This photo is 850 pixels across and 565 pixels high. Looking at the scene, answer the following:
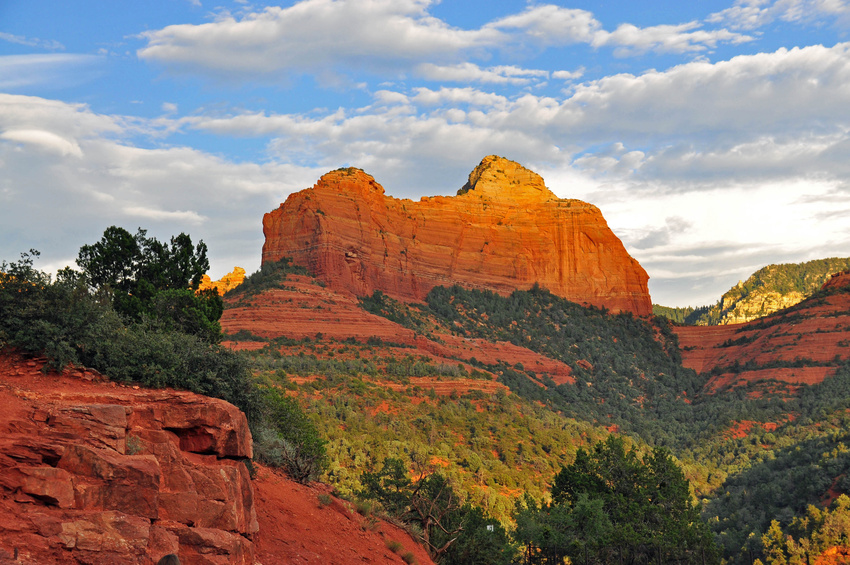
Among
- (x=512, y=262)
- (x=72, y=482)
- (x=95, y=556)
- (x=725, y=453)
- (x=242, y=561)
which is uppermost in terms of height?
(x=512, y=262)

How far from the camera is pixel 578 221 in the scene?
123500mm

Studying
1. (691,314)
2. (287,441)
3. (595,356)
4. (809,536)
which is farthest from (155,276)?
(691,314)

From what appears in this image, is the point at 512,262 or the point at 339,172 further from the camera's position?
the point at 512,262

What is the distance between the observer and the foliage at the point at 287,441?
18.3 meters

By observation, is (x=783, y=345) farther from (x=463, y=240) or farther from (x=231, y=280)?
(x=231, y=280)

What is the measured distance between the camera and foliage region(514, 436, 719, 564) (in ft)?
81.9

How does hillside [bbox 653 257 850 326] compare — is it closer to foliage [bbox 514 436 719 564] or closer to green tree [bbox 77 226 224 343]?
foliage [bbox 514 436 719 564]

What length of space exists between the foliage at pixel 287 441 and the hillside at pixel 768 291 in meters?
131

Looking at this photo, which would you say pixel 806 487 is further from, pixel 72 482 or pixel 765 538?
pixel 72 482

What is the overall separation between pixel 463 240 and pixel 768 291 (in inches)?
3294

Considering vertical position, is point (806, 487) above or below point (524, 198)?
below

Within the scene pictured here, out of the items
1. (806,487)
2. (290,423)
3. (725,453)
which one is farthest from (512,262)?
(290,423)

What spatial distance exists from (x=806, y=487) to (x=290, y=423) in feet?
112

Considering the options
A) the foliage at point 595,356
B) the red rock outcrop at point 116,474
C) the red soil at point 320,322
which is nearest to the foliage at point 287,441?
the red rock outcrop at point 116,474
